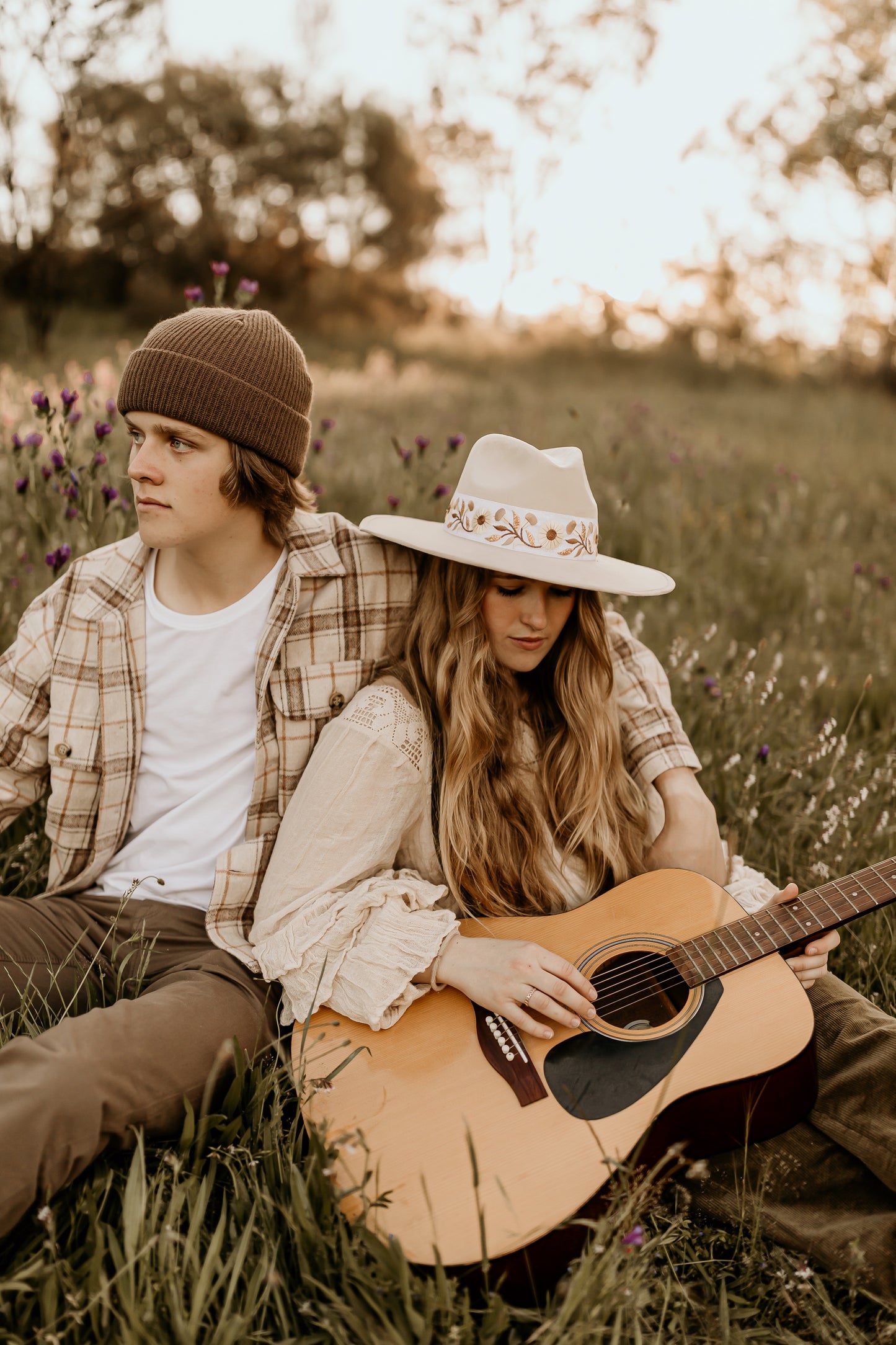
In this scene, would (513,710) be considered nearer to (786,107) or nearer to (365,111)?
(786,107)

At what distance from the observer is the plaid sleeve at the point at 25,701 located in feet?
7.57

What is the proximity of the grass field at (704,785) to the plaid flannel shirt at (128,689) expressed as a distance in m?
0.37

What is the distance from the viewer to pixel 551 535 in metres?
2.17

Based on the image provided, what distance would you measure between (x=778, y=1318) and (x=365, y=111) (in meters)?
20.5

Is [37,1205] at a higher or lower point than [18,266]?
lower

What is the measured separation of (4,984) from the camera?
7.03 ft

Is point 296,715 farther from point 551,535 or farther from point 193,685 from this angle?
point 551,535

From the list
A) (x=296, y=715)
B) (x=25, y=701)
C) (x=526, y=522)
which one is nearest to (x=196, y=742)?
(x=296, y=715)

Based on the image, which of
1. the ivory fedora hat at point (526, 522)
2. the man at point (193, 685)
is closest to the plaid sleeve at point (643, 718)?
the man at point (193, 685)

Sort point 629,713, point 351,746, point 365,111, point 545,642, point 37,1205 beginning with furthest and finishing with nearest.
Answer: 1. point 365,111
2. point 629,713
3. point 545,642
4. point 351,746
5. point 37,1205

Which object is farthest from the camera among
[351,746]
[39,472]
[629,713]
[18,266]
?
[18,266]

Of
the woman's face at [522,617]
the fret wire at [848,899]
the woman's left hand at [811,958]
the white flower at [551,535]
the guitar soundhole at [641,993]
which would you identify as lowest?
the guitar soundhole at [641,993]

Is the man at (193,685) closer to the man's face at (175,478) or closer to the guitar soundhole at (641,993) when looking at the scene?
the man's face at (175,478)

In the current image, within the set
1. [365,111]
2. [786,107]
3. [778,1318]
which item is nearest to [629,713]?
[778,1318]
